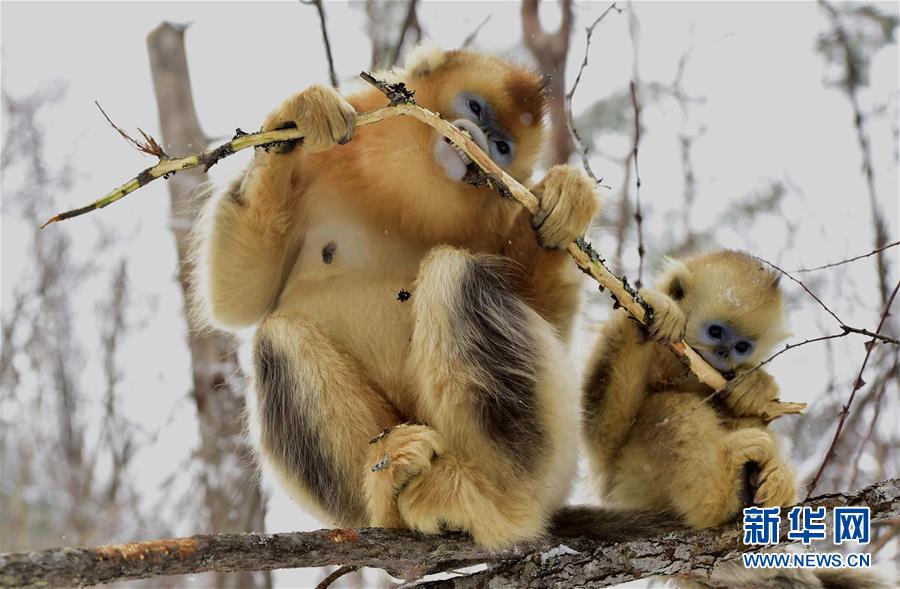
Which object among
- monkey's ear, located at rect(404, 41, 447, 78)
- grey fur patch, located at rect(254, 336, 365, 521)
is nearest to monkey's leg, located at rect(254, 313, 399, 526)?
grey fur patch, located at rect(254, 336, 365, 521)

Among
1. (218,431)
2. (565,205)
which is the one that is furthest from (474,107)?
(218,431)

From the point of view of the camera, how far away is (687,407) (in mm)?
3910

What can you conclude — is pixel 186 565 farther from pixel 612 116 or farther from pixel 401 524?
pixel 612 116

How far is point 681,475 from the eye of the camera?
3760 mm

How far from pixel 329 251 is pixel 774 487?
2114mm

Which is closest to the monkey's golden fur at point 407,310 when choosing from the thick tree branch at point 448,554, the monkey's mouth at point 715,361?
the thick tree branch at point 448,554

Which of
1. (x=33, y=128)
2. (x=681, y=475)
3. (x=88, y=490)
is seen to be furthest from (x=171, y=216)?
(x=681, y=475)

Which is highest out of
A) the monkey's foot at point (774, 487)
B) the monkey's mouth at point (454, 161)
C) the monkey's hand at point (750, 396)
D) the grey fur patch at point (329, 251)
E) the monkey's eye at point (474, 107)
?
the monkey's eye at point (474, 107)

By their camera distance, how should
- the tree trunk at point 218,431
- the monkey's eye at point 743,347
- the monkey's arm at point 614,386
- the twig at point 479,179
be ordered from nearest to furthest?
1. the twig at point 479,179
2. the monkey's arm at point 614,386
3. the monkey's eye at point 743,347
4. the tree trunk at point 218,431

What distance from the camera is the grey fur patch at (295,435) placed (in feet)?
12.2

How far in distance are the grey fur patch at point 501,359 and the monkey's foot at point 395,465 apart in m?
0.27

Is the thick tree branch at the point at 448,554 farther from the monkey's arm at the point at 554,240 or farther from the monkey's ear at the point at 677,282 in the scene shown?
the monkey's ear at the point at 677,282

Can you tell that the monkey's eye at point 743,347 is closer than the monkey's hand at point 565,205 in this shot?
No

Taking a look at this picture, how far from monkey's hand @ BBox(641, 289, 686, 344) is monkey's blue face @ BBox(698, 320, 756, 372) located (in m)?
0.54
